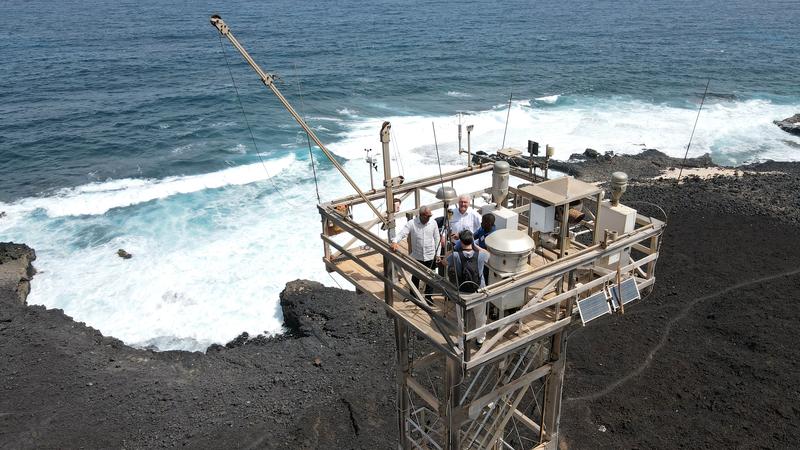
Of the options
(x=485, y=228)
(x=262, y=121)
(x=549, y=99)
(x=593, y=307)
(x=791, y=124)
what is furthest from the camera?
(x=549, y=99)

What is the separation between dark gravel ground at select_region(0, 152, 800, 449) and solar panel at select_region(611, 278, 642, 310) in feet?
33.4

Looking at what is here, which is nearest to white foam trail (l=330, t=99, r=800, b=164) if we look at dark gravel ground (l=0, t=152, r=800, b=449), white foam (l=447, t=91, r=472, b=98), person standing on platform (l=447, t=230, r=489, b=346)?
white foam (l=447, t=91, r=472, b=98)

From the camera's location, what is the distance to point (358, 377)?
70.3 feet

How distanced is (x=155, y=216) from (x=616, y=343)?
2654 cm

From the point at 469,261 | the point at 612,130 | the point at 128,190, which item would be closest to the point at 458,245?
the point at 469,261

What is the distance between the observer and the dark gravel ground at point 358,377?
749 inches

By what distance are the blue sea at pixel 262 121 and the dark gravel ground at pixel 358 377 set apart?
7.25ft

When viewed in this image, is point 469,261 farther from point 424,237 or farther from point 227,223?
point 227,223

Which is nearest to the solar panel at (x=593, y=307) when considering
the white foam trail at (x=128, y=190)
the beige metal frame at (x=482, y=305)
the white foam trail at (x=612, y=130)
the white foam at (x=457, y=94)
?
the beige metal frame at (x=482, y=305)

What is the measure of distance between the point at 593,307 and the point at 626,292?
0.88 m

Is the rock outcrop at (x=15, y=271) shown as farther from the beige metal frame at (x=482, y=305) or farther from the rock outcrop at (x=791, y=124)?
the rock outcrop at (x=791, y=124)

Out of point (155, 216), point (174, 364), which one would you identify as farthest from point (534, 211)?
point (155, 216)

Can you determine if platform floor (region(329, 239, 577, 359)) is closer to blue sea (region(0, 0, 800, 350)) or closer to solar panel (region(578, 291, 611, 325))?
solar panel (region(578, 291, 611, 325))

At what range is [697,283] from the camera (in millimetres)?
25500
